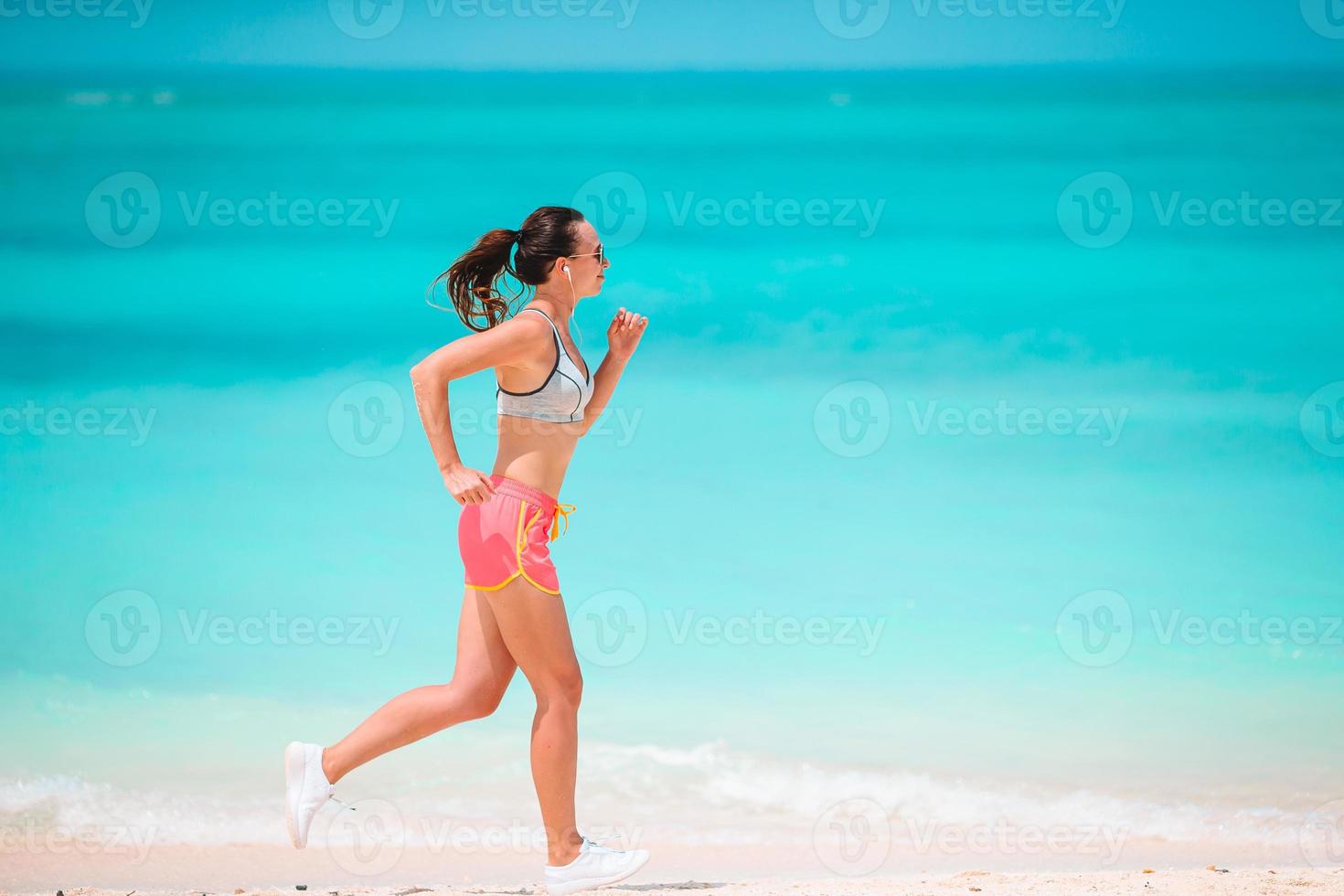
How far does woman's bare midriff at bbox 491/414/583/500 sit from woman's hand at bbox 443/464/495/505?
155 millimetres

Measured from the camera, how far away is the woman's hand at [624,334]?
3.05m

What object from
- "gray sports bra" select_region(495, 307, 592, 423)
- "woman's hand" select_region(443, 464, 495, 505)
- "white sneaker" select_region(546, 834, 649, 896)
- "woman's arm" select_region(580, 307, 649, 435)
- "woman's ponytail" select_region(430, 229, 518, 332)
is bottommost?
"white sneaker" select_region(546, 834, 649, 896)

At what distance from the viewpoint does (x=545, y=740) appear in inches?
109

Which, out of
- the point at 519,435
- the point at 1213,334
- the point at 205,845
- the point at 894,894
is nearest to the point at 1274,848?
the point at 894,894

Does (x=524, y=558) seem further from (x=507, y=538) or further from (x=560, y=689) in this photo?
(x=560, y=689)

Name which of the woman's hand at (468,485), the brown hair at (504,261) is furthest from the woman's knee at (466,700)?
the brown hair at (504,261)

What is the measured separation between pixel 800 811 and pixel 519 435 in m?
2.58

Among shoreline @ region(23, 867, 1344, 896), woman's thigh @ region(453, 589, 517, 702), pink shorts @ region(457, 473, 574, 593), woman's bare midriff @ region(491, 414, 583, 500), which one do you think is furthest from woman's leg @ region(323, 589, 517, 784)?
shoreline @ region(23, 867, 1344, 896)

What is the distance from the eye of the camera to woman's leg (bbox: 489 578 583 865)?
2.76 m

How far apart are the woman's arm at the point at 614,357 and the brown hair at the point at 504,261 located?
23cm

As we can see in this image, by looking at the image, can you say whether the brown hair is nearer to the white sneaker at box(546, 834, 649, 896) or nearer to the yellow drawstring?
the yellow drawstring

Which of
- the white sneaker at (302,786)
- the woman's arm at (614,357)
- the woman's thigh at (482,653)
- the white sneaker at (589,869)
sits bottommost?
the white sneaker at (589,869)

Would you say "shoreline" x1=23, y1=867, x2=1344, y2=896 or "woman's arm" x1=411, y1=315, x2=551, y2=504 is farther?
"shoreline" x1=23, y1=867, x2=1344, y2=896

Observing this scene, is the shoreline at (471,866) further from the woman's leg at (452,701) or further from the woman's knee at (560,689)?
the woman's knee at (560,689)
